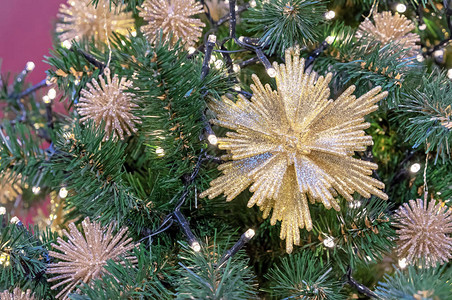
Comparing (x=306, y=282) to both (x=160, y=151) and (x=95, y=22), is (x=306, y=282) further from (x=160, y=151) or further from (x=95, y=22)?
(x=95, y=22)

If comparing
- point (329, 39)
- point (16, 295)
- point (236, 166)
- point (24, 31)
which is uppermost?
point (24, 31)

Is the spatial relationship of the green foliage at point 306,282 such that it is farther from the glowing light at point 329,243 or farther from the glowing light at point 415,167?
the glowing light at point 415,167

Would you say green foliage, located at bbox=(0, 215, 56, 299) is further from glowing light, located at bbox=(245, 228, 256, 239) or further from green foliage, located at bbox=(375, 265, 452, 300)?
green foliage, located at bbox=(375, 265, 452, 300)

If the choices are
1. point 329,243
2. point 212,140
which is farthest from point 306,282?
point 212,140

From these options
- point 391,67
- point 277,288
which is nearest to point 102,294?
point 277,288

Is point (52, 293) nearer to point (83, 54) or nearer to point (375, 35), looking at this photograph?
point (83, 54)

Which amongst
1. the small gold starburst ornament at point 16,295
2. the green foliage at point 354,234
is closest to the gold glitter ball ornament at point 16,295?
the small gold starburst ornament at point 16,295
